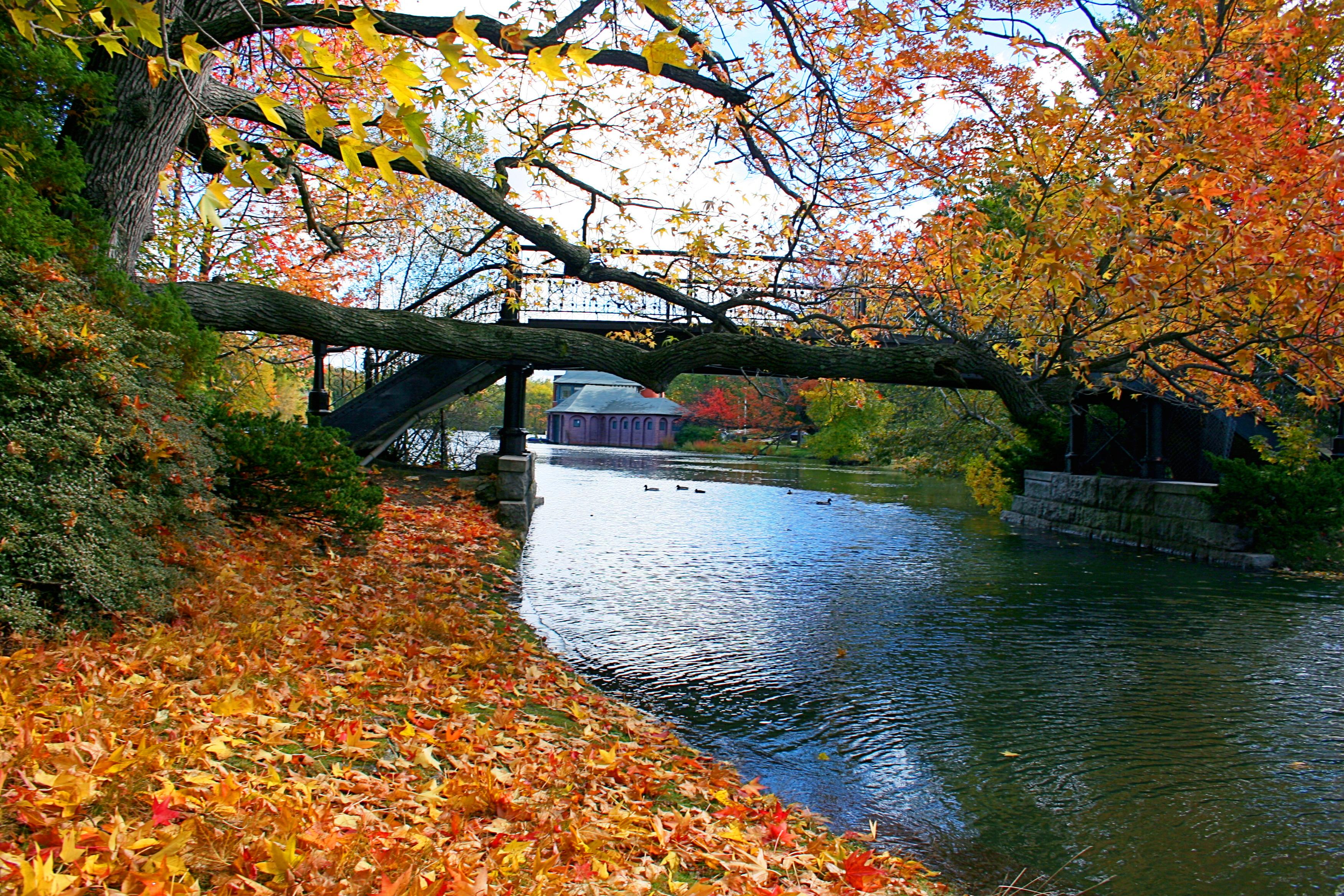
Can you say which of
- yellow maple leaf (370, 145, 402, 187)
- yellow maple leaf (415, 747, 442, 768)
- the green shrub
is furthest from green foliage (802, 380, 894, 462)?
yellow maple leaf (370, 145, 402, 187)

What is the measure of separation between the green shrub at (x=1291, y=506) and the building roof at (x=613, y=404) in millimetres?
57667

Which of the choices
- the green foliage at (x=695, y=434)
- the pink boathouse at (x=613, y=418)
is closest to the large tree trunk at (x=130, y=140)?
the green foliage at (x=695, y=434)

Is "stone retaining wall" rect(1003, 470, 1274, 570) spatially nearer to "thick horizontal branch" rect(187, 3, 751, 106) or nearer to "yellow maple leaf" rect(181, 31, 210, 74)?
"thick horizontal branch" rect(187, 3, 751, 106)

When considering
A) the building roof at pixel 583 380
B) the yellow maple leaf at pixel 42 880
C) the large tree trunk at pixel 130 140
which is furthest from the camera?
the building roof at pixel 583 380

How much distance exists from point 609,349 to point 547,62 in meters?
5.37

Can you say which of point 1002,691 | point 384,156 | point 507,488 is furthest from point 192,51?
point 507,488

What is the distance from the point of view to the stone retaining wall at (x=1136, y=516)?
49.2 ft

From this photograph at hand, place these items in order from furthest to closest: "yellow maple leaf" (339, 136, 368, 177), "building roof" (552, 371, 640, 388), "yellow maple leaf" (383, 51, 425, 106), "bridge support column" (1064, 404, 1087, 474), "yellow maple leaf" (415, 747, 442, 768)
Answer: "building roof" (552, 371, 640, 388)
"bridge support column" (1064, 404, 1087, 474)
"yellow maple leaf" (415, 747, 442, 768)
"yellow maple leaf" (339, 136, 368, 177)
"yellow maple leaf" (383, 51, 425, 106)

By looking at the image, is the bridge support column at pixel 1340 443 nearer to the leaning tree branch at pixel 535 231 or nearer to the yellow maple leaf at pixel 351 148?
the leaning tree branch at pixel 535 231

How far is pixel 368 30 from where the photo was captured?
2965 millimetres

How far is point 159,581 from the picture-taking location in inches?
187

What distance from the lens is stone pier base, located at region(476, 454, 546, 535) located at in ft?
46.1

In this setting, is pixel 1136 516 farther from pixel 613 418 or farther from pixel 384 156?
pixel 613 418

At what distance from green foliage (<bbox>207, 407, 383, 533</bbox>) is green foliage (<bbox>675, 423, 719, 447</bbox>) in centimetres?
5635
